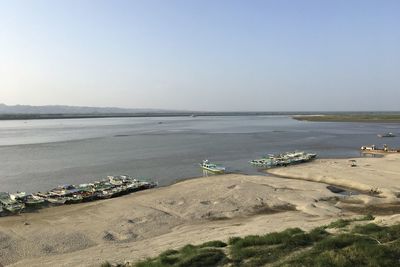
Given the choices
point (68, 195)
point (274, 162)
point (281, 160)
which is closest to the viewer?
point (68, 195)

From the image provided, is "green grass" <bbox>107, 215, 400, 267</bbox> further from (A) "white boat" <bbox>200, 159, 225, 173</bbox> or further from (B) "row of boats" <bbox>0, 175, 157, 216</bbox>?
(A) "white boat" <bbox>200, 159, 225, 173</bbox>

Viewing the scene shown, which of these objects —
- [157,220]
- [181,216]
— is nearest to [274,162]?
[181,216]

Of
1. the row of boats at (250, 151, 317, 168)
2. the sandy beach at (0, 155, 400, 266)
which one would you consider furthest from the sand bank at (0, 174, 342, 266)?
the row of boats at (250, 151, 317, 168)

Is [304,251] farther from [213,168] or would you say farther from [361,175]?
[213,168]

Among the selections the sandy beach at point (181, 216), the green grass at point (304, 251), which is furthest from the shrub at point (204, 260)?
the sandy beach at point (181, 216)

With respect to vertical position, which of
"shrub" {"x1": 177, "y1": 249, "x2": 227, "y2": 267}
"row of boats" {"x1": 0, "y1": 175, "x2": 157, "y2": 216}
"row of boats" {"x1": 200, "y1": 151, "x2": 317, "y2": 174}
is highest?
"shrub" {"x1": 177, "y1": 249, "x2": 227, "y2": 267}

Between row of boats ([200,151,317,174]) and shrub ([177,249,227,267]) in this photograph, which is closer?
shrub ([177,249,227,267])

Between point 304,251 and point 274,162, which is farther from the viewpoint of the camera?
point 274,162
